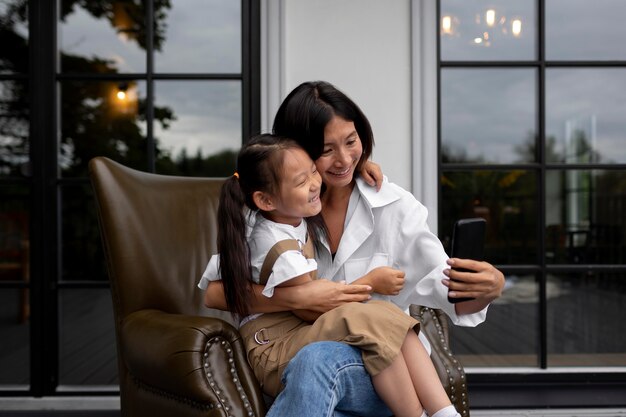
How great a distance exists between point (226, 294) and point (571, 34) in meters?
2.32

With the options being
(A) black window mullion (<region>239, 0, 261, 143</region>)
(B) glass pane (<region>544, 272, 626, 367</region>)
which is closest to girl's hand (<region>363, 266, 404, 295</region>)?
(A) black window mullion (<region>239, 0, 261, 143</region>)

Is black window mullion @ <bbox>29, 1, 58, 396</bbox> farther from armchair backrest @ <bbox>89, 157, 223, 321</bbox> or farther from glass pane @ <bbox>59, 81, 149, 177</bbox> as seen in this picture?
armchair backrest @ <bbox>89, 157, 223, 321</bbox>

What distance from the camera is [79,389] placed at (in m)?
2.65

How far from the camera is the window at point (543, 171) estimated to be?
272 cm

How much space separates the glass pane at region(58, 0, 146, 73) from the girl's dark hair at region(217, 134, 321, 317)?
1.64 metres

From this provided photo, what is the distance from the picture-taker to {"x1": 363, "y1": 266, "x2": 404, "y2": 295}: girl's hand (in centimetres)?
130

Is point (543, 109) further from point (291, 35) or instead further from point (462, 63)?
point (291, 35)

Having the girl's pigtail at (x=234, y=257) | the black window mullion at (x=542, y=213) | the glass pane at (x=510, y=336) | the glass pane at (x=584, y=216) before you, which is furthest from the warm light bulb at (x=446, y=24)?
the girl's pigtail at (x=234, y=257)

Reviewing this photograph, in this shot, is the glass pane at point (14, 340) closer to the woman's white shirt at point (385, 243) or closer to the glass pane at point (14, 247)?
the glass pane at point (14, 247)

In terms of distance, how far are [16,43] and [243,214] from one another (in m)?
1.98

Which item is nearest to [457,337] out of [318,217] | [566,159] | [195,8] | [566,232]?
[566,232]

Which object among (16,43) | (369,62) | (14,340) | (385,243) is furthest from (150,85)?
(385,243)

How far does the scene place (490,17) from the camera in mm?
2758

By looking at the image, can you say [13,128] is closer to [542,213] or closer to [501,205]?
[501,205]
